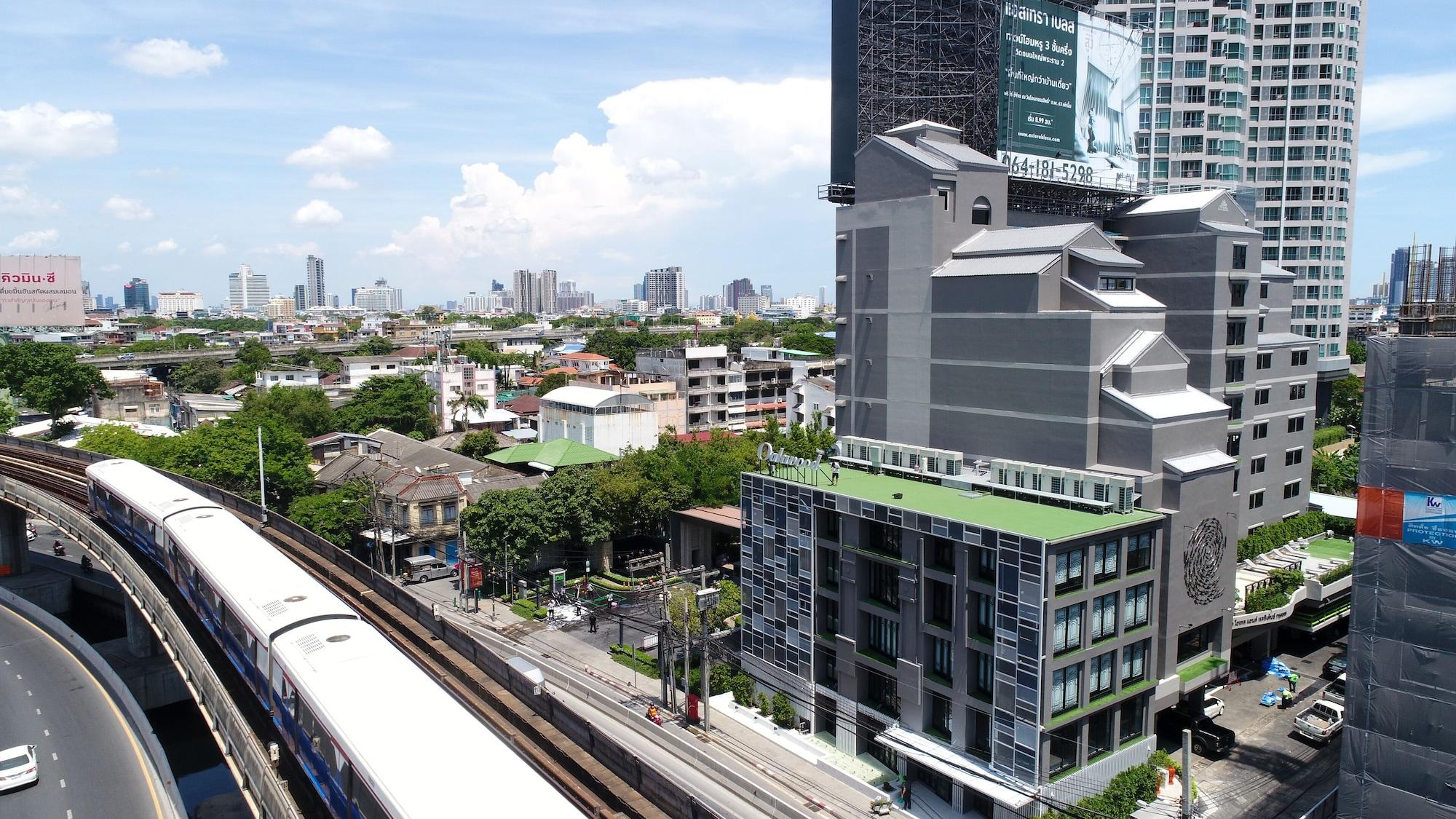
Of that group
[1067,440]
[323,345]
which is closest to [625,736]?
[1067,440]

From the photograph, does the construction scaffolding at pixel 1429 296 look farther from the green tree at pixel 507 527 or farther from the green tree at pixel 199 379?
the green tree at pixel 199 379

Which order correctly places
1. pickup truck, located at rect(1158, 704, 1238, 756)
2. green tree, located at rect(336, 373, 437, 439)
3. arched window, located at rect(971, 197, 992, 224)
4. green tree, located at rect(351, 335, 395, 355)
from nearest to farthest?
1. pickup truck, located at rect(1158, 704, 1238, 756)
2. arched window, located at rect(971, 197, 992, 224)
3. green tree, located at rect(336, 373, 437, 439)
4. green tree, located at rect(351, 335, 395, 355)

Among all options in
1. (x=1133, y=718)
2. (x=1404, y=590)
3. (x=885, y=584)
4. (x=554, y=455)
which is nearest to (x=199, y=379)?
(x=554, y=455)

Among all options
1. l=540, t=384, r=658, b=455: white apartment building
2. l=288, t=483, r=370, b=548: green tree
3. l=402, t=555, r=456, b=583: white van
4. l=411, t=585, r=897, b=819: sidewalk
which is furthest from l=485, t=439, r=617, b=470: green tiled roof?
l=411, t=585, r=897, b=819: sidewalk

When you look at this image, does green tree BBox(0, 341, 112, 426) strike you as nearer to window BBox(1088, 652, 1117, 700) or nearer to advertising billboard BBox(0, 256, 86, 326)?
advertising billboard BBox(0, 256, 86, 326)

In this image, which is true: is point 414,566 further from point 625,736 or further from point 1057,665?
point 1057,665

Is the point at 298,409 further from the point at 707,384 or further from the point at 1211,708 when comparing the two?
the point at 1211,708

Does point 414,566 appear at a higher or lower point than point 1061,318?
lower
